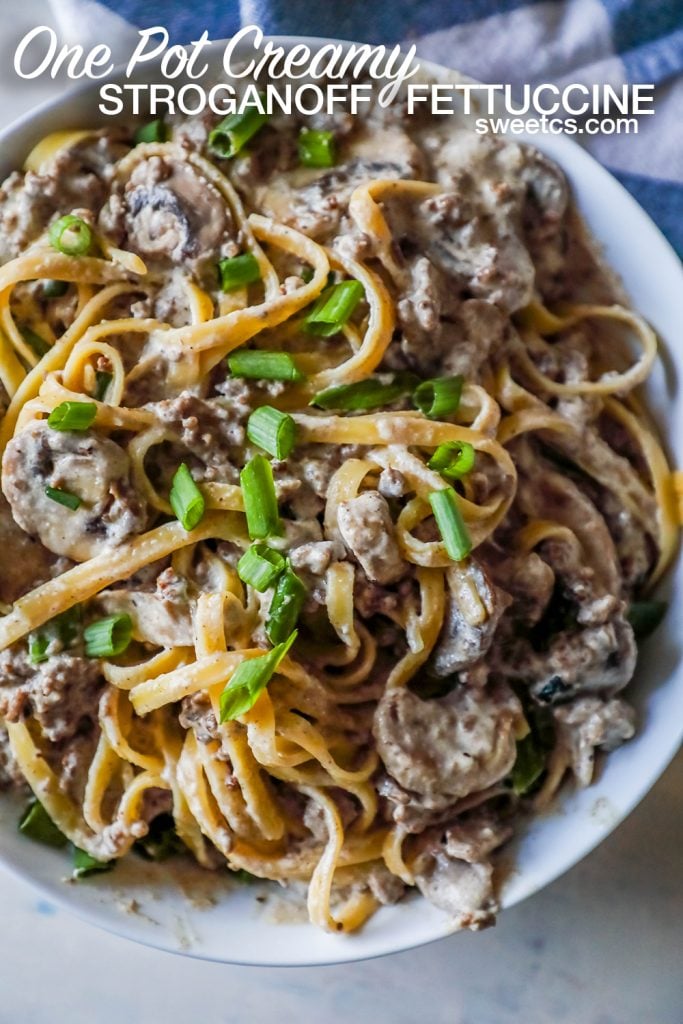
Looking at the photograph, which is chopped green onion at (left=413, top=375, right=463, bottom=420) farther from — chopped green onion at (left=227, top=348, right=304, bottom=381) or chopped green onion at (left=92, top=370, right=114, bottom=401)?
chopped green onion at (left=92, top=370, right=114, bottom=401)

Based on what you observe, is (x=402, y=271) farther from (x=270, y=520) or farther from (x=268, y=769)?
(x=268, y=769)

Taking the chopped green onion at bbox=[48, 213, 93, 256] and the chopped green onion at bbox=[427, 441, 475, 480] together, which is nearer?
the chopped green onion at bbox=[427, 441, 475, 480]

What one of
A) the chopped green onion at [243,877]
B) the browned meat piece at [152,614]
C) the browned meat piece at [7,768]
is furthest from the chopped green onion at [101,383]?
the chopped green onion at [243,877]

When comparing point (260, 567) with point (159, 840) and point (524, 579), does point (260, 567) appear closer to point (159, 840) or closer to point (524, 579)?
point (524, 579)

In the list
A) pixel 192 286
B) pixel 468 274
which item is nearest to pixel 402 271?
pixel 468 274

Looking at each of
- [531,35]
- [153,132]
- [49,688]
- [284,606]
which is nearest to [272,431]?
[284,606]

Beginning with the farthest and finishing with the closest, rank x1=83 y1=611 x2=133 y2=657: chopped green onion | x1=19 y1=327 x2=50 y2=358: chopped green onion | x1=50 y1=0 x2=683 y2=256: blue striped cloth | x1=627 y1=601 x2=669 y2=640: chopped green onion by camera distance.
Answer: x1=50 y1=0 x2=683 y2=256: blue striped cloth, x1=627 y1=601 x2=669 y2=640: chopped green onion, x1=19 y1=327 x2=50 y2=358: chopped green onion, x1=83 y1=611 x2=133 y2=657: chopped green onion

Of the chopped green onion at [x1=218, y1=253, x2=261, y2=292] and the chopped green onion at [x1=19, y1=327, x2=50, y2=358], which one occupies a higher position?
the chopped green onion at [x1=218, y1=253, x2=261, y2=292]

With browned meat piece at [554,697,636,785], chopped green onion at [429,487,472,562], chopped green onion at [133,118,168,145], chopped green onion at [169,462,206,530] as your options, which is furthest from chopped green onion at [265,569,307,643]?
chopped green onion at [133,118,168,145]
